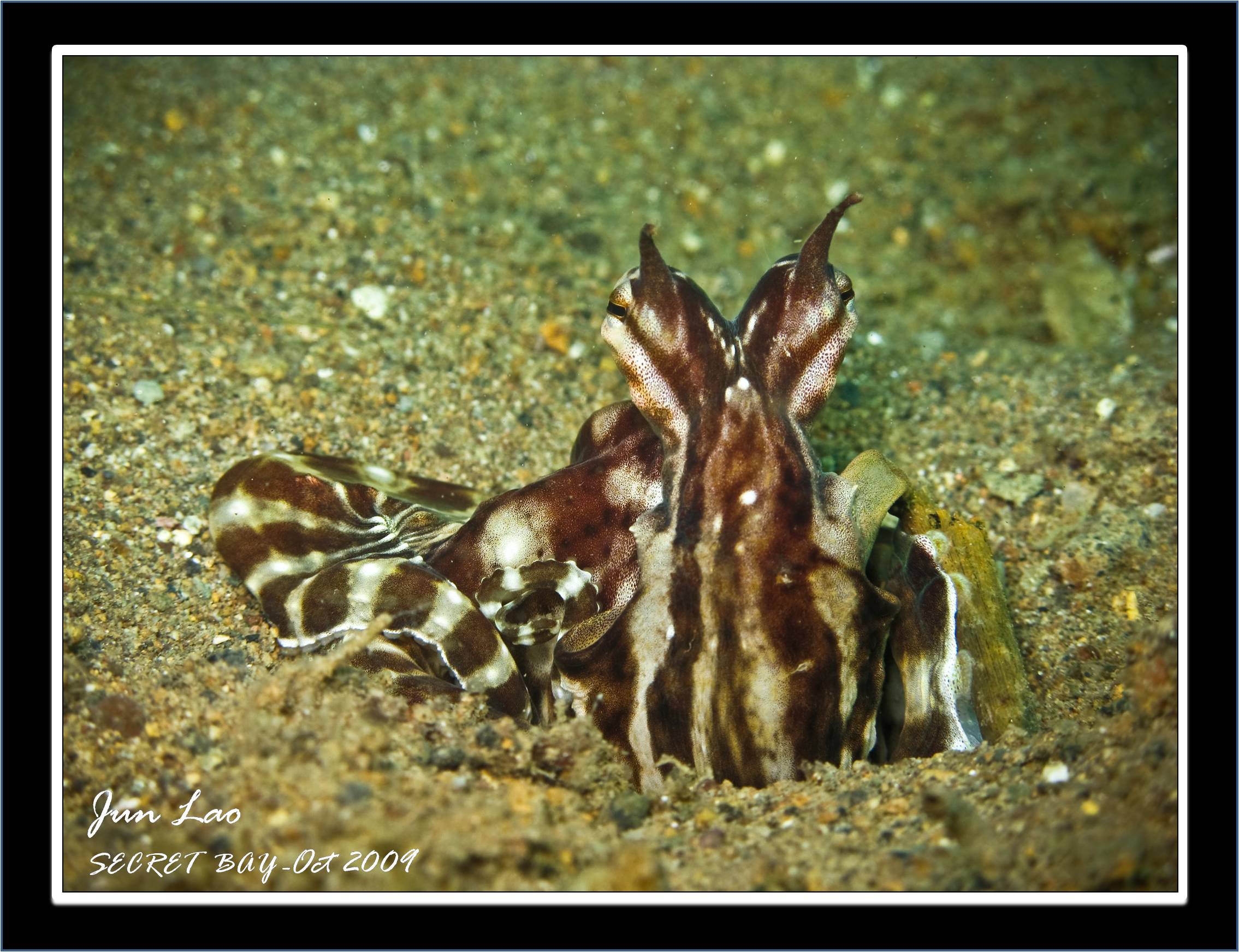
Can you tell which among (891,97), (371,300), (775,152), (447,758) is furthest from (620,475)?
(891,97)

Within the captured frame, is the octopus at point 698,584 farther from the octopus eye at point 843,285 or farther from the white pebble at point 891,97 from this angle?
the white pebble at point 891,97

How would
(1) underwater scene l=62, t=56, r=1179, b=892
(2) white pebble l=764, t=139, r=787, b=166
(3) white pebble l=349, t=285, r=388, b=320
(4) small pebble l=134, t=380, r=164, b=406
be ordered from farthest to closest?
1. (2) white pebble l=764, t=139, r=787, b=166
2. (3) white pebble l=349, t=285, r=388, b=320
3. (4) small pebble l=134, t=380, r=164, b=406
4. (1) underwater scene l=62, t=56, r=1179, b=892

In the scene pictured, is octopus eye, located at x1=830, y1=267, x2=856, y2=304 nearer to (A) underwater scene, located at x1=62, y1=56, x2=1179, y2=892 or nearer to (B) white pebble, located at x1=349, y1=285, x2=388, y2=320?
(A) underwater scene, located at x1=62, y1=56, x2=1179, y2=892

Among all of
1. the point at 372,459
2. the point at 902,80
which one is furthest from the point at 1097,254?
the point at 372,459

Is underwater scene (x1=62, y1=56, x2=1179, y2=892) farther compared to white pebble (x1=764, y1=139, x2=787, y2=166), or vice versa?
white pebble (x1=764, y1=139, x2=787, y2=166)

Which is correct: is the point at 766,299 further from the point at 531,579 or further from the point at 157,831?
the point at 157,831

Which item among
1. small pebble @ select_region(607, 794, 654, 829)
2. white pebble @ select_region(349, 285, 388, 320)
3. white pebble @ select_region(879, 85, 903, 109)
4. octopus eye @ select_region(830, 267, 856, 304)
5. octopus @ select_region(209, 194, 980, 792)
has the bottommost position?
small pebble @ select_region(607, 794, 654, 829)

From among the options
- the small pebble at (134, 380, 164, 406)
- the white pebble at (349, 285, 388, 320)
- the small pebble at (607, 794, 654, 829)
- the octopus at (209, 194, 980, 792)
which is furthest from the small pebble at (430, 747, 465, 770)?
the white pebble at (349, 285, 388, 320)
